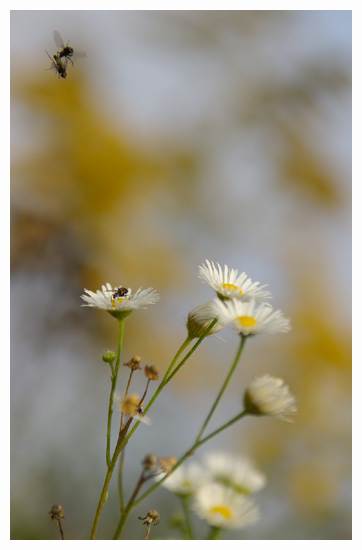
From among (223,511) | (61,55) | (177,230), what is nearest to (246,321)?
(223,511)

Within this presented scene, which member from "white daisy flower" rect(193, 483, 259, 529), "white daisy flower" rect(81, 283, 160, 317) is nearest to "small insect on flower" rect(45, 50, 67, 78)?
"white daisy flower" rect(81, 283, 160, 317)

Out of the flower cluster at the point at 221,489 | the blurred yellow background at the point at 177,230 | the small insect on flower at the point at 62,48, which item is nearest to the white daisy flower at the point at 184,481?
the flower cluster at the point at 221,489

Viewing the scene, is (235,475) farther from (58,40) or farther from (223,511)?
(58,40)

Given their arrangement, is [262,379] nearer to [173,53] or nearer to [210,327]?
[210,327]

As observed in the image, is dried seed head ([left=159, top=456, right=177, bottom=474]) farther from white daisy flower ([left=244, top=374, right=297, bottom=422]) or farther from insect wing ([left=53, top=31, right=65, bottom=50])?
insect wing ([left=53, top=31, right=65, bottom=50])

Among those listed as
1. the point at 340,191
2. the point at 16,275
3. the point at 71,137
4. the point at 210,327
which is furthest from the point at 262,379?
the point at 71,137

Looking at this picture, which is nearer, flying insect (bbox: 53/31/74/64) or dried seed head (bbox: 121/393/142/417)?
dried seed head (bbox: 121/393/142/417)
